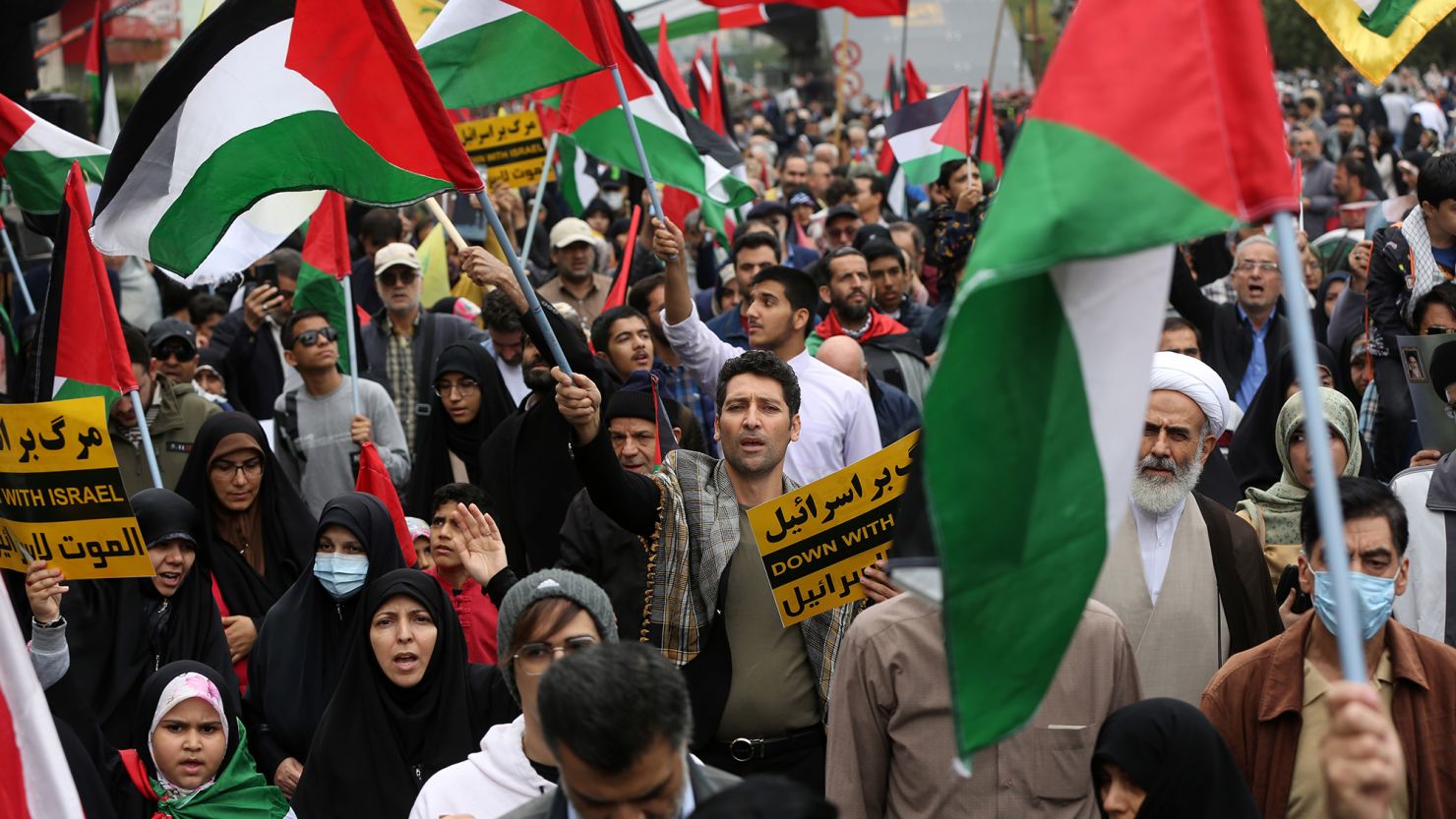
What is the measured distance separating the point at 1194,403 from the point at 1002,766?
4.61ft

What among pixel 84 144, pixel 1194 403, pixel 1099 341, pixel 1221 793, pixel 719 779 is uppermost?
pixel 84 144

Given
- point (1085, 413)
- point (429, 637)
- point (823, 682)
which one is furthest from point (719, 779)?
point (429, 637)

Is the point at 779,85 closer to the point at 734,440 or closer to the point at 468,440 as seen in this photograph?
the point at 468,440

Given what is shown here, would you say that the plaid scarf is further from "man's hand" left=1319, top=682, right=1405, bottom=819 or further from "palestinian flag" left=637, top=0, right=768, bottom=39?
"palestinian flag" left=637, top=0, right=768, bottom=39

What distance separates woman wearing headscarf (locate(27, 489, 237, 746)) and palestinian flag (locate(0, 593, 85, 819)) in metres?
2.50

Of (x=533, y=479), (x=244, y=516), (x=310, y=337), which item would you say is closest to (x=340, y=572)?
(x=244, y=516)

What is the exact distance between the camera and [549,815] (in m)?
3.09

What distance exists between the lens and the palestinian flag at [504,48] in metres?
6.13

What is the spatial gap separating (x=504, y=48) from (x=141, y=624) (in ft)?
7.48

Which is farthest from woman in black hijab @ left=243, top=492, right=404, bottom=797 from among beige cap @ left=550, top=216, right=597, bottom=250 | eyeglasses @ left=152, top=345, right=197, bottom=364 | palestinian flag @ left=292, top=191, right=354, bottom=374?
beige cap @ left=550, top=216, right=597, bottom=250

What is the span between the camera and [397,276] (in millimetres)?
9234

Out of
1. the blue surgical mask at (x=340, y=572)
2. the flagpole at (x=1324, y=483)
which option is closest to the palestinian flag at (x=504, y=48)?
the blue surgical mask at (x=340, y=572)

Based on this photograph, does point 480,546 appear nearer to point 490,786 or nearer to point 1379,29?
point 490,786

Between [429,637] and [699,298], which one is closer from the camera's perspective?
[429,637]
